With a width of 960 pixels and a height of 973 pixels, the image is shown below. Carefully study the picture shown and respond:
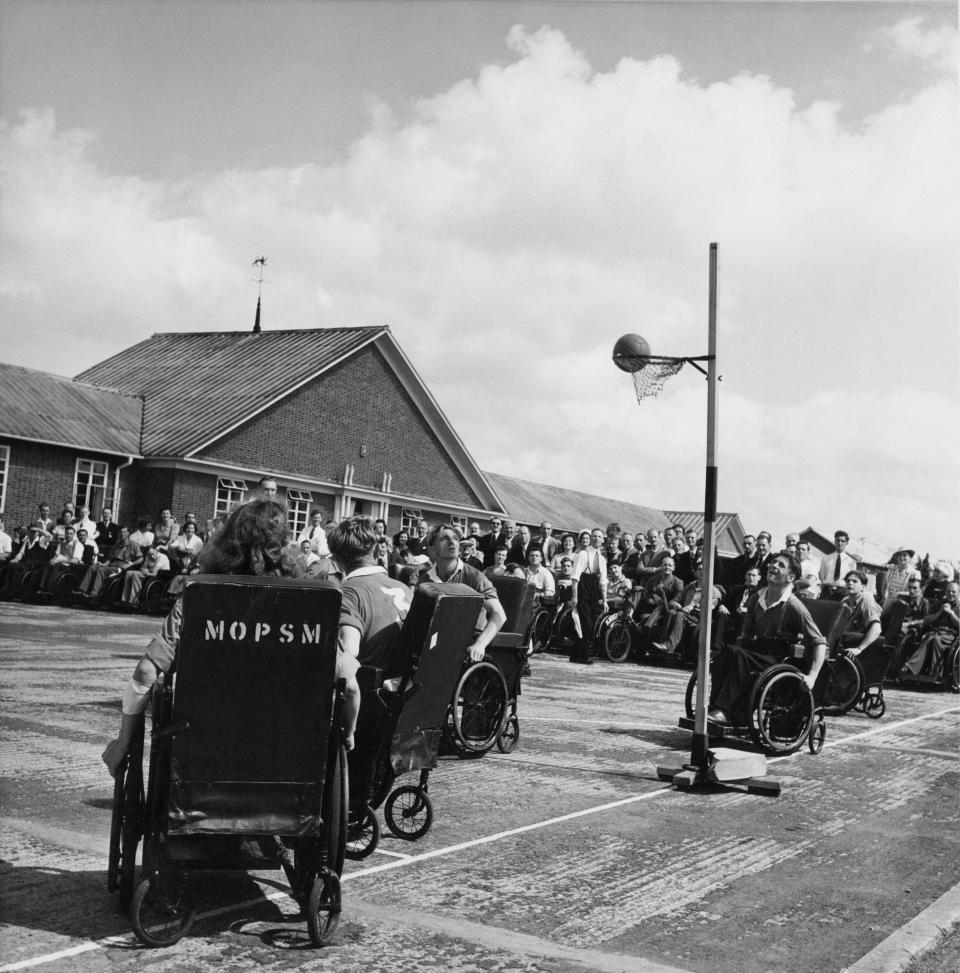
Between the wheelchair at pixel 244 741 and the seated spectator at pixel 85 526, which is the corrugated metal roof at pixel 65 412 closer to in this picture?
the seated spectator at pixel 85 526

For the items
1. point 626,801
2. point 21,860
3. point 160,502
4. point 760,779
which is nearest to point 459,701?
point 626,801

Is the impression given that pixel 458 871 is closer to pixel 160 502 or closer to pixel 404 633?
pixel 404 633

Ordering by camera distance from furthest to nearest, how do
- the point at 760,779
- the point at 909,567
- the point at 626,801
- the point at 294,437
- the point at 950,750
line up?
the point at 294,437
the point at 909,567
the point at 950,750
the point at 760,779
the point at 626,801

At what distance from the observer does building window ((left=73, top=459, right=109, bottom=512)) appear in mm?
32656

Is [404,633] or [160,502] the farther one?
[160,502]

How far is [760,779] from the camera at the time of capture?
8.28 meters

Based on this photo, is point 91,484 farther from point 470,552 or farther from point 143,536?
point 470,552

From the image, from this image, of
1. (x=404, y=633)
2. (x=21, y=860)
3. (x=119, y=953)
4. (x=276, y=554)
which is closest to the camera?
(x=119, y=953)

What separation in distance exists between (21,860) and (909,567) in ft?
51.4

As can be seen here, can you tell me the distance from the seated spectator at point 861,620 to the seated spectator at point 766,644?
2.98m

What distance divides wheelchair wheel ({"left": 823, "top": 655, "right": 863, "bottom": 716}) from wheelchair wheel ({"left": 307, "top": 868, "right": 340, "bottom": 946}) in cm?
889

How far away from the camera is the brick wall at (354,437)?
117 ft

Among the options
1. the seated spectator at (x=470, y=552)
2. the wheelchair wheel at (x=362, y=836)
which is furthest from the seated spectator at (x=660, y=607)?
the wheelchair wheel at (x=362, y=836)

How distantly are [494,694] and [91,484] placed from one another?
85.9 ft
